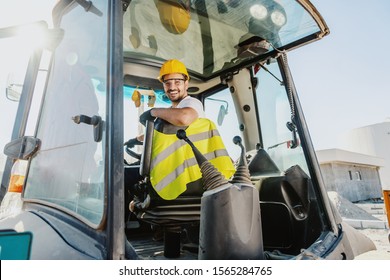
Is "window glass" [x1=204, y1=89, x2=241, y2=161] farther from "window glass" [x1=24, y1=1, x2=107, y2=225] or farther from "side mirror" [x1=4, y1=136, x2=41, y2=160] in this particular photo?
"side mirror" [x1=4, y1=136, x2=41, y2=160]

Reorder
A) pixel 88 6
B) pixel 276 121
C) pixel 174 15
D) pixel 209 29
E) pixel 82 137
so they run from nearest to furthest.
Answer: pixel 82 137
pixel 88 6
pixel 174 15
pixel 209 29
pixel 276 121

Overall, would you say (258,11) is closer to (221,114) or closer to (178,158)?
(178,158)

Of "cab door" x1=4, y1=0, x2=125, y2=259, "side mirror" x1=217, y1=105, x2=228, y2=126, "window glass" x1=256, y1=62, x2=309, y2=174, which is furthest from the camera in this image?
"side mirror" x1=217, y1=105, x2=228, y2=126

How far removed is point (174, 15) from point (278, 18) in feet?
2.47

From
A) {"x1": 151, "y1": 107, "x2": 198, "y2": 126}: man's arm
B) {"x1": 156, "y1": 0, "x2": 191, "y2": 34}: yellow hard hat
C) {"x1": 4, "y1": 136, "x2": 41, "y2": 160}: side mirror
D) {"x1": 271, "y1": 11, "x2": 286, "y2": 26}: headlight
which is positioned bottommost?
{"x1": 4, "y1": 136, "x2": 41, "y2": 160}: side mirror

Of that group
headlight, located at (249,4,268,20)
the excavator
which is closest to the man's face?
the excavator

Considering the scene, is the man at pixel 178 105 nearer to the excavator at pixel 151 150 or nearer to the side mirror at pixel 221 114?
the excavator at pixel 151 150

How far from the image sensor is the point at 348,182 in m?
13.6

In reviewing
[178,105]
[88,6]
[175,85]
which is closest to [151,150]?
[178,105]

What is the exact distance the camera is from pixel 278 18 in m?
1.58

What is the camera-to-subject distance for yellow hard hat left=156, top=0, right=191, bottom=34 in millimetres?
1835
